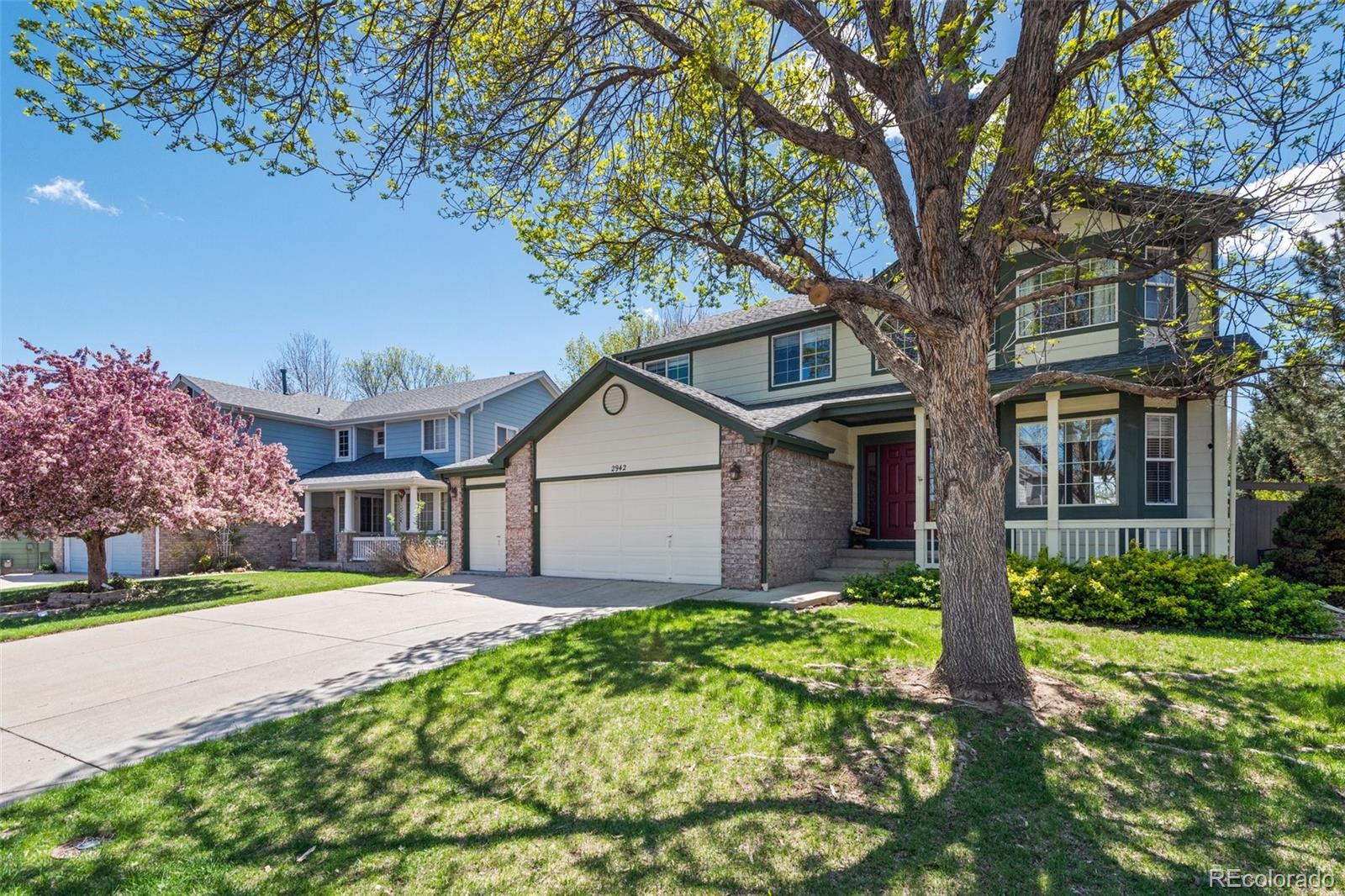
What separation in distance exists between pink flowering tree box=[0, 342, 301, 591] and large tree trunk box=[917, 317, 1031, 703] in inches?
542

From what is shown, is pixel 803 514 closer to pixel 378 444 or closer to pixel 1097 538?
pixel 1097 538

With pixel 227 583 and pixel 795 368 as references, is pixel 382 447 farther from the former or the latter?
pixel 795 368

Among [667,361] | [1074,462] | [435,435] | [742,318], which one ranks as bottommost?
[1074,462]

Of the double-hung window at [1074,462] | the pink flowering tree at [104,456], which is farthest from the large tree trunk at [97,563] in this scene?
the double-hung window at [1074,462]

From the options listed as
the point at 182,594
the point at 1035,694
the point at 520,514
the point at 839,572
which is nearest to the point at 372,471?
the point at 182,594

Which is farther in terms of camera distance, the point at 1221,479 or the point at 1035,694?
the point at 1221,479

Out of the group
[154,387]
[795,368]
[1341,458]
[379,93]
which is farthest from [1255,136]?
[154,387]

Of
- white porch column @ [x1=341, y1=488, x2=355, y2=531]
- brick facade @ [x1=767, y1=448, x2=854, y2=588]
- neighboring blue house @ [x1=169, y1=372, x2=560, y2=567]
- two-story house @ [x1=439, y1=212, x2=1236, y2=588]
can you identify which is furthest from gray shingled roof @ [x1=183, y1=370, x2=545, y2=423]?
brick facade @ [x1=767, y1=448, x2=854, y2=588]

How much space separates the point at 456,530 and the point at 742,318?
9.48 m

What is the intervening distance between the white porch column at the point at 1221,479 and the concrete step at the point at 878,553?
15.2ft

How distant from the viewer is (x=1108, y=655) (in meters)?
6.57

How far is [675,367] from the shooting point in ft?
55.8

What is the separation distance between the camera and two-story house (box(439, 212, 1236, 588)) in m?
10.5

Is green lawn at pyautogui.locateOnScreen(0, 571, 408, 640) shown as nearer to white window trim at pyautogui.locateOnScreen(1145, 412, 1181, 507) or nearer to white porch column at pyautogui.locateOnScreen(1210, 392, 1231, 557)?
white window trim at pyautogui.locateOnScreen(1145, 412, 1181, 507)
